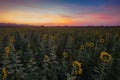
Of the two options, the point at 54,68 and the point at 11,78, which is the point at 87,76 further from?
the point at 11,78

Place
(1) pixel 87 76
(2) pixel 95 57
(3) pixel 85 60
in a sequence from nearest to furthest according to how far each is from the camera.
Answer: (1) pixel 87 76, (3) pixel 85 60, (2) pixel 95 57

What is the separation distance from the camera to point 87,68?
624 cm

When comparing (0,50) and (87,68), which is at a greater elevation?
(0,50)

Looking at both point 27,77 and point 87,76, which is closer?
point 27,77

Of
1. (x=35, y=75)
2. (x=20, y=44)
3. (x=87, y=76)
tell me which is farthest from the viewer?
(x=20, y=44)

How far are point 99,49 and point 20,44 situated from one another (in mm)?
5261

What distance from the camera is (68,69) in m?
5.76

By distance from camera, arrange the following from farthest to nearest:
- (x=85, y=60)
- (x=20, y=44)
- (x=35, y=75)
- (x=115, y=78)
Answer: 1. (x=20, y=44)
2. (x=85, y=60)
3. (x=115, y=78)
4. (x=35, y=75)

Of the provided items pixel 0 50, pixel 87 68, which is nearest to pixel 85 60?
pixel 87 68

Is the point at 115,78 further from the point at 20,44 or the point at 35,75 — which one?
the point at 20,44

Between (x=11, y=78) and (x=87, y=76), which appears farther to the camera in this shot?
(x=87, y=76)

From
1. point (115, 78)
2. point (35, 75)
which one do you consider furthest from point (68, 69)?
point (115, 78)

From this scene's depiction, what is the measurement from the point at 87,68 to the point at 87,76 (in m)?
0.42

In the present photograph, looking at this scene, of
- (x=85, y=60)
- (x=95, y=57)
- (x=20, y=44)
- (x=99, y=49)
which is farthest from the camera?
(x=20, y=44)
